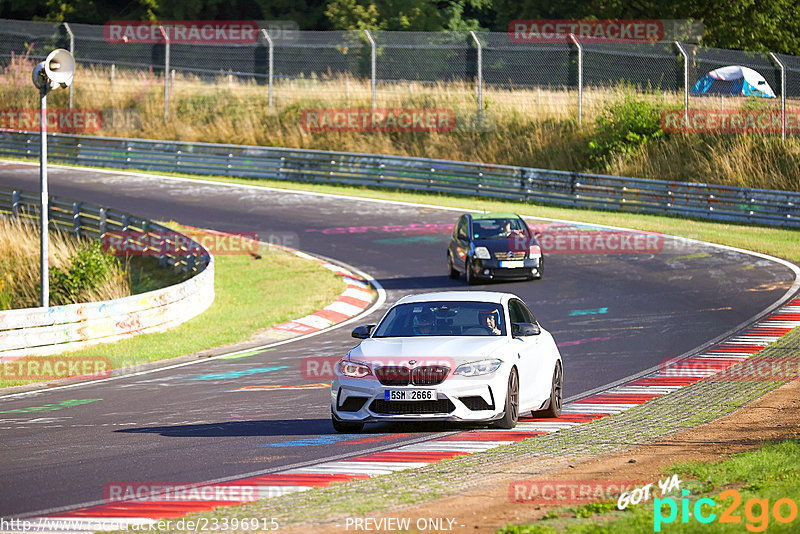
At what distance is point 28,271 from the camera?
2634 cm

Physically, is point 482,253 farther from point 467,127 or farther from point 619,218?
point 467,127

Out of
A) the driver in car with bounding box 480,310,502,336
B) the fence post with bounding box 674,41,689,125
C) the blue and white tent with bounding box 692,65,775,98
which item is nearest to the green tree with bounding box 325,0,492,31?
the blue and white tent with bounding box 692,65,775,98

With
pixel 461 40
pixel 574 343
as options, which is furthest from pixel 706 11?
pixel 574 343

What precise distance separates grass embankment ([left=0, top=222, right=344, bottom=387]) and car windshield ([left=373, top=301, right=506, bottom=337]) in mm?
6563

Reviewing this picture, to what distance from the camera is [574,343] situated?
1777 centimetres

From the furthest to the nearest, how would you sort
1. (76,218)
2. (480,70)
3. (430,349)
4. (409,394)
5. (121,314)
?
(480,70), (76,218), (121,314), (430,349), (409,394)

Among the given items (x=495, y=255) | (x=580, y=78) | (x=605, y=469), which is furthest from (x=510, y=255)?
(x=580, y=78)

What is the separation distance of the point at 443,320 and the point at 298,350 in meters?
6.66

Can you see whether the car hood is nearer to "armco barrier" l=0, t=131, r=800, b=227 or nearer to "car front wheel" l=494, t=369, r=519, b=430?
"car front wheel" l=494, t=369, r=519, b=430

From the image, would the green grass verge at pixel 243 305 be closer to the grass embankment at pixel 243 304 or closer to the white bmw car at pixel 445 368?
the grass embankment at pixel 243 304

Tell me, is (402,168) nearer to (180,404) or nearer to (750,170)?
(750,170)

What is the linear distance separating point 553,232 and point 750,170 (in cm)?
862

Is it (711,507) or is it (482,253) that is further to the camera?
(482,253)

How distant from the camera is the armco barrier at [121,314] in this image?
17031 millimetres
